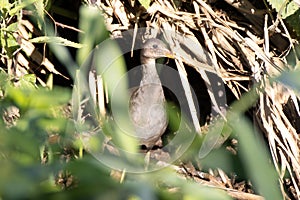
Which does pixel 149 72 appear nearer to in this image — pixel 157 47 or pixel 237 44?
pixel 157 47

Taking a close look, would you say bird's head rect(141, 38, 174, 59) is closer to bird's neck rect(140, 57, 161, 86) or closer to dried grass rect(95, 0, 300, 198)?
dried grass rect(95, 0, 300, 198)

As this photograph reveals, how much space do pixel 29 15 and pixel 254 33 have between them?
824 mm

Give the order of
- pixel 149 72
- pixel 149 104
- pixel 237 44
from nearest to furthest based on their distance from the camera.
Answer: pixel 237 44
pixel 149 104
pixel 149 72

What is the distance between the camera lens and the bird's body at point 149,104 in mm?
2544

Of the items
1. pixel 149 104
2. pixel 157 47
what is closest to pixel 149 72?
pixel 149 104

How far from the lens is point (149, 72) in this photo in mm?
2873

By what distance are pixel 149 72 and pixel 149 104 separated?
20cm

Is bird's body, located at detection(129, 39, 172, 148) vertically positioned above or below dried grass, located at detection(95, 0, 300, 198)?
below

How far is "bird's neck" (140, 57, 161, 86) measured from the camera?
9.19ft

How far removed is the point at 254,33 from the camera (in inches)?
90.2

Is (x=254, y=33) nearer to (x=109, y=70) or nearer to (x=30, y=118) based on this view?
(x=109, y=70)

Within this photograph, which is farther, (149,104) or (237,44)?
(149,104)

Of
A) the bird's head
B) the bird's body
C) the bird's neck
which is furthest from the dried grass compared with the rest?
the bird's neck

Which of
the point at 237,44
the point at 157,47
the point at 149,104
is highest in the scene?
the point at 237,44
